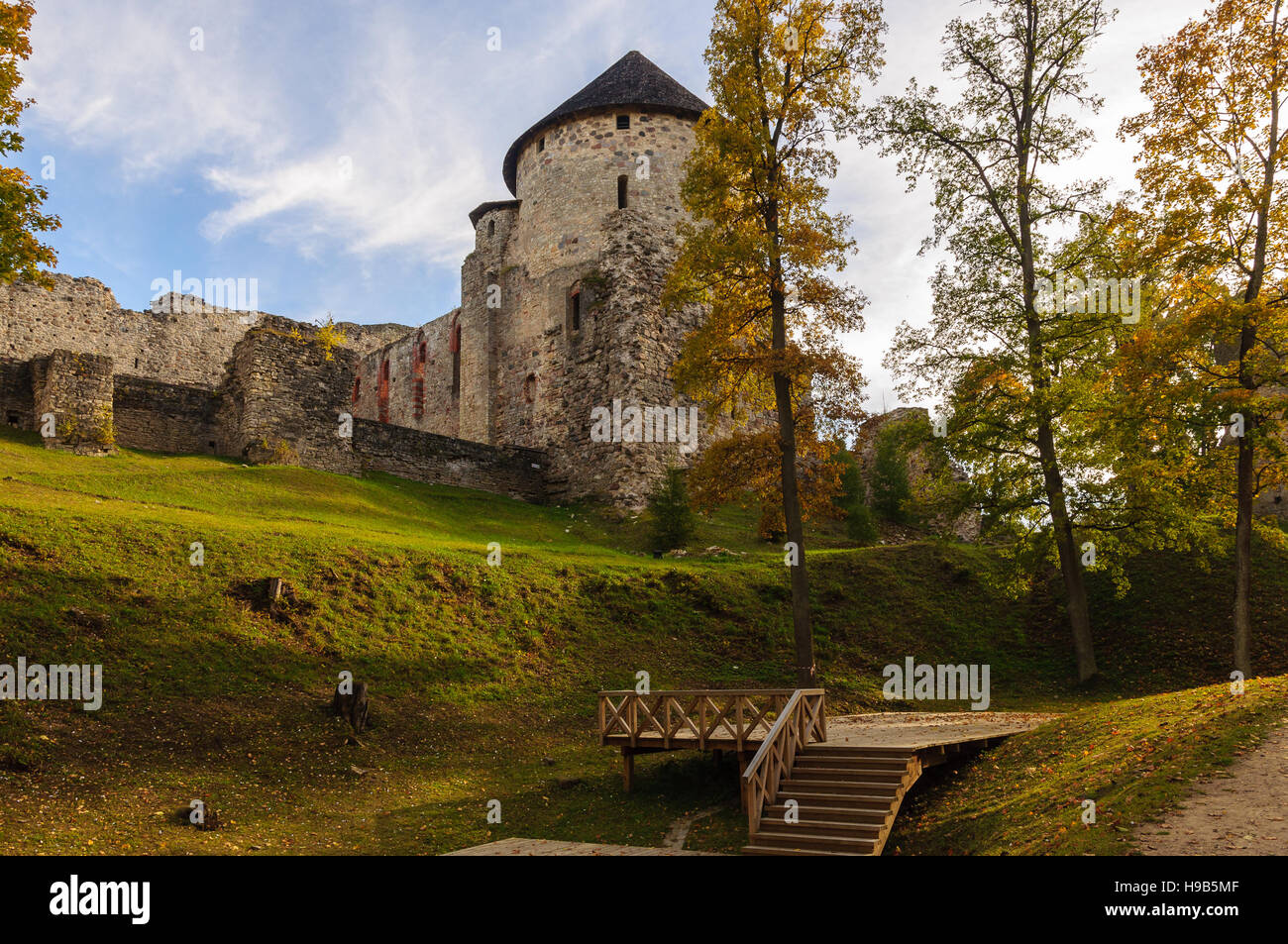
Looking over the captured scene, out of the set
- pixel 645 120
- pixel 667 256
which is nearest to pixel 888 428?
pixel 667 256

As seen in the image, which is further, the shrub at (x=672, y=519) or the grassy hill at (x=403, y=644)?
the shrub at (x=672, y=519)

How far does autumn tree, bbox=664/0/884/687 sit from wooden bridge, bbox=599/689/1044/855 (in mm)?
4425

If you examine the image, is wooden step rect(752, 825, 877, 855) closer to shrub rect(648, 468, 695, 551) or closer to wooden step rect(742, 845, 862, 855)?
wooden step rect(742, 845, 862, 855)

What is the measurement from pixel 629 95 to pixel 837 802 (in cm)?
3081

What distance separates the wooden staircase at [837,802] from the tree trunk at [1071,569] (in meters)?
9.93

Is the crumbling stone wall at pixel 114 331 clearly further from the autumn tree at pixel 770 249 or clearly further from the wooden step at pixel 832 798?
the wooden step at pixel 832 798

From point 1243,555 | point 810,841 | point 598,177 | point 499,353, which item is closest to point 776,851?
point 810,841

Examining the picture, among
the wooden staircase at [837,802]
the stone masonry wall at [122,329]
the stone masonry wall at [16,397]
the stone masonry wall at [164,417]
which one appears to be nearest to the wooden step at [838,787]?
the wooden staircase at [837,802]

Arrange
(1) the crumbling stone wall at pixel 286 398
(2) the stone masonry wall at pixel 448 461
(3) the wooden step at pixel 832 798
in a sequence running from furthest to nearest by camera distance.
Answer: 1. (2) the stone masonry wall at pixel 448 461
2. (1) the crumbling stone wall at pixel 286 398
3. (3) the wooden step at pixel 832 798

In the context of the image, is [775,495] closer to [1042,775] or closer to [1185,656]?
[1042,775]

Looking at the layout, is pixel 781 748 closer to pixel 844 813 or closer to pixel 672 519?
pixel 844 813

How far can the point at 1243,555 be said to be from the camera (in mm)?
15695

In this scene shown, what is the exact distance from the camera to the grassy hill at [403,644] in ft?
36.1

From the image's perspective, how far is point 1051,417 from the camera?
1842 centimetres
